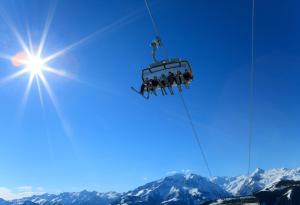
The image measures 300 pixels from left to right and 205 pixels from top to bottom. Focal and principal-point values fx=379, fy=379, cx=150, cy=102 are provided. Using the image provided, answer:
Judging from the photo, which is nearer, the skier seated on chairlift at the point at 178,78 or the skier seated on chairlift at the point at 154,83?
the skier seated on chairlift at the point at 178,78

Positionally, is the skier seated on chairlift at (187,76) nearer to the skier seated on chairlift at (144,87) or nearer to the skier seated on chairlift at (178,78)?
the skier seated on chairlift at (178,78)

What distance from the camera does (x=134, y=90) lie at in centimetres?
3562

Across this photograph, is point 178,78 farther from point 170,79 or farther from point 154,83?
point 154,83

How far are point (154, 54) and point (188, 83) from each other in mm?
4213

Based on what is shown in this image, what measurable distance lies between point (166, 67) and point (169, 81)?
136cm

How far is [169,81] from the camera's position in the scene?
34.6m

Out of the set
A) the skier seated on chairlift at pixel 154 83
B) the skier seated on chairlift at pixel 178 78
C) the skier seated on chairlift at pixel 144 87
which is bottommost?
the skier seated on chairlift at pixel 178 78

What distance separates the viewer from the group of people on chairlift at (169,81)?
34.2 metres

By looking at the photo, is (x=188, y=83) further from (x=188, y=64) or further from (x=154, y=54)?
(x=154, y=54)

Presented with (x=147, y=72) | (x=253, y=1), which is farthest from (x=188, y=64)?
(x=253, y=1)

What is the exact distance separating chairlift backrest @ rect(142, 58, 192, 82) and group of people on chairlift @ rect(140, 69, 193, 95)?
0.26 meters

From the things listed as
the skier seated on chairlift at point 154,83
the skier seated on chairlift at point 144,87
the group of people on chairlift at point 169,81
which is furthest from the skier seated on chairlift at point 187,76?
the skier seated on chairlift at point 144,87

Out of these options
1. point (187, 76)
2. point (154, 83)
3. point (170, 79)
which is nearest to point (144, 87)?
point (154, 83)

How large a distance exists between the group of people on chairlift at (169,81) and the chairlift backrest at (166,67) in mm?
259
